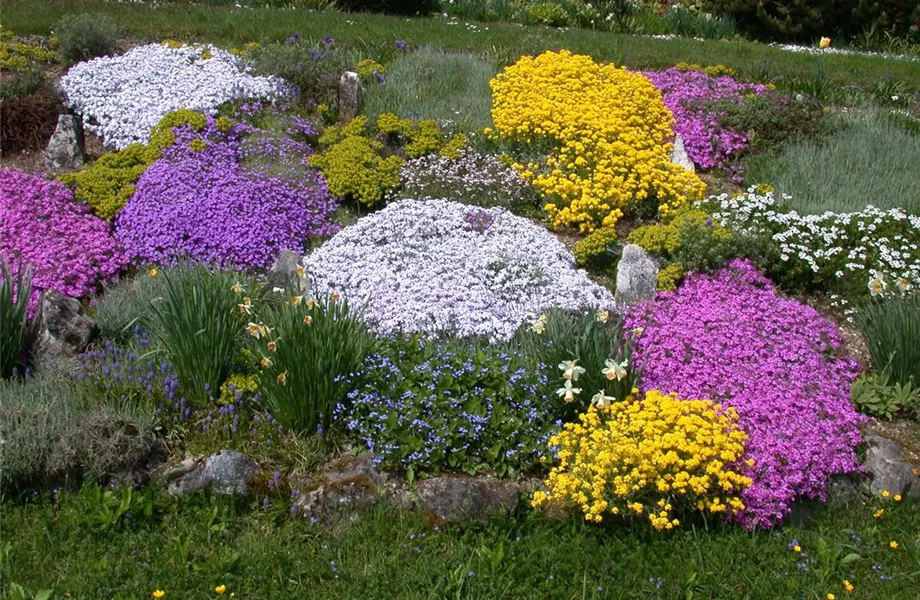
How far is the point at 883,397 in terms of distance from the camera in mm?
6535

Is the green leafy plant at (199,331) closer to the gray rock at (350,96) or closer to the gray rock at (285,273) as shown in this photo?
the gray rock at (285,273)

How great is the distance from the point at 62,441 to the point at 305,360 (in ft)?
4.62

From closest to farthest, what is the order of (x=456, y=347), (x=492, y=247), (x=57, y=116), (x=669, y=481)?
(x=669, y=481)
(x=456, y=347)
(x=492, y=247)
(x=57, y=116)

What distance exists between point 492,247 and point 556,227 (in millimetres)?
1186

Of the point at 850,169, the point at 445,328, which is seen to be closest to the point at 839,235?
the point at 850,169

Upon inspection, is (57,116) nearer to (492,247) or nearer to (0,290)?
(0,290)

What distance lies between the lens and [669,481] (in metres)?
5.34

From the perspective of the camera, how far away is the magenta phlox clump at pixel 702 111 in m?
9.72

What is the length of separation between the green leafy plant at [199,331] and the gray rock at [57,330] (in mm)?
641

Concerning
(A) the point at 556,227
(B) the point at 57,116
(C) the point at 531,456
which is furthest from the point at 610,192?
(B) the point at 57,116

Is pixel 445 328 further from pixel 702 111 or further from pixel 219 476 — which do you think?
pixel 702 111

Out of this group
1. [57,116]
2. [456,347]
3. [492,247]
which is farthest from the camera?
[57,116]

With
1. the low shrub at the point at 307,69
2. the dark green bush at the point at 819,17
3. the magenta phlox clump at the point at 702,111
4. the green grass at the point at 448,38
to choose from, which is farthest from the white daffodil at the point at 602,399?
the dark green bush at the point at 819,17

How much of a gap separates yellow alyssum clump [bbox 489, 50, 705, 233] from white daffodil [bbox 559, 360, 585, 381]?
2.70 metres
